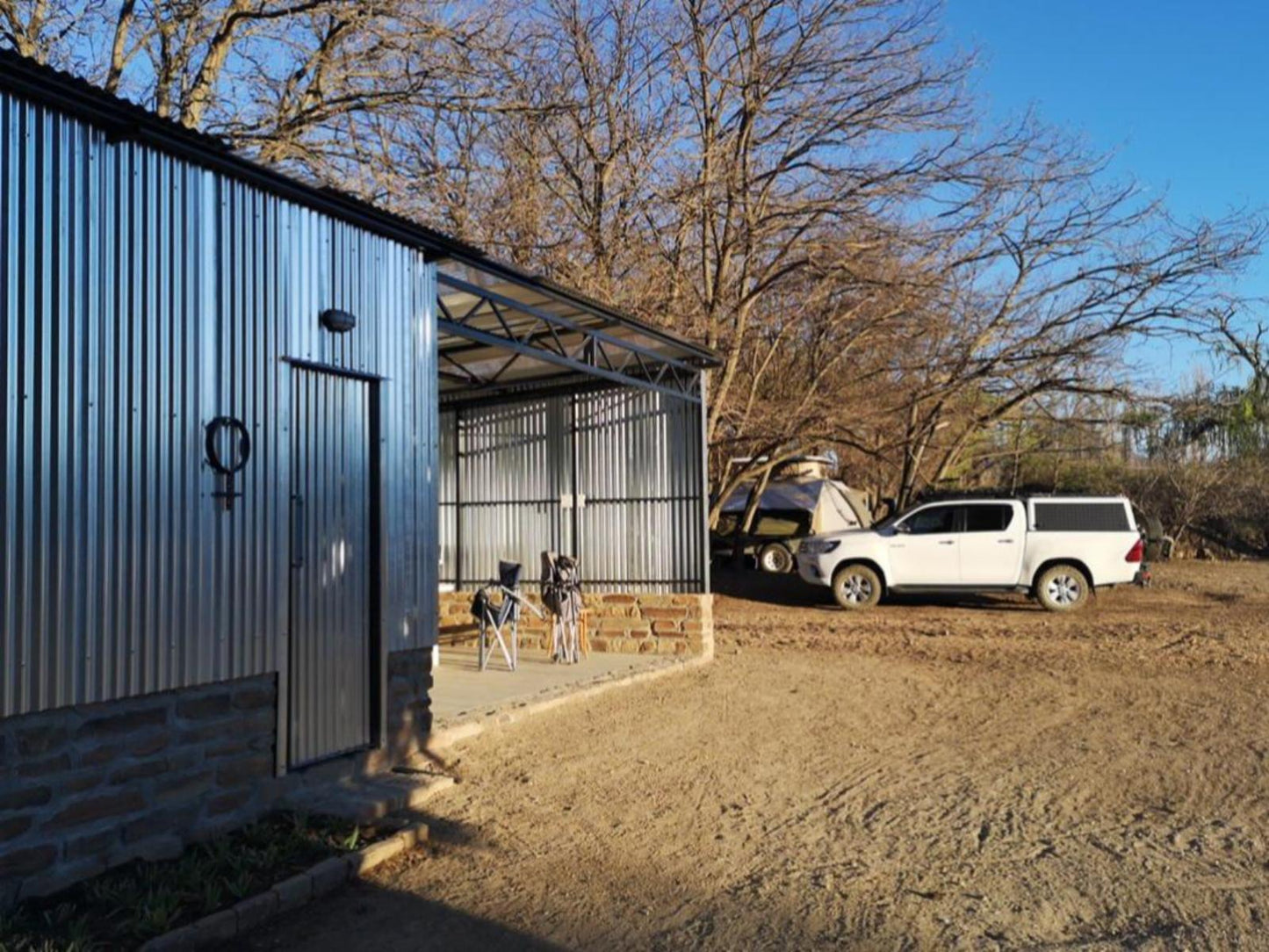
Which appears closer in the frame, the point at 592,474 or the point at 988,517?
A: the point at 592,474

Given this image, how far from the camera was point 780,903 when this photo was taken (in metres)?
4.54

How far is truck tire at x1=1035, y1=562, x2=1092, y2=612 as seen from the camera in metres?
16.2

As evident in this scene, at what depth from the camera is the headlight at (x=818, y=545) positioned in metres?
17.2

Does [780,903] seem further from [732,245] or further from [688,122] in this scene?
[688,122]

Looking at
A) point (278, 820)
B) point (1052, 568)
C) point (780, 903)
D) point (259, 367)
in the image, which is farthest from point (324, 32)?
point (1052, 568)

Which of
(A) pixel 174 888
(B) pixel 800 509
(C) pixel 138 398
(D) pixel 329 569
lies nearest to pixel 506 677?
(D) pixel 329 569

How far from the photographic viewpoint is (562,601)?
37.0 ft

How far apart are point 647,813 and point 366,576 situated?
2.30 metres

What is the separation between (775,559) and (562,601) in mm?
11979

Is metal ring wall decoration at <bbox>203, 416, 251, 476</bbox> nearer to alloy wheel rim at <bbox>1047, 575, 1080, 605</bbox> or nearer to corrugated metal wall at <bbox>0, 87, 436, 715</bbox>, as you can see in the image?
corrugated metal wall at <bbox>0, 87, 436, 715</bbox>

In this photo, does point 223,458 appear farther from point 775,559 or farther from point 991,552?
point 775,559

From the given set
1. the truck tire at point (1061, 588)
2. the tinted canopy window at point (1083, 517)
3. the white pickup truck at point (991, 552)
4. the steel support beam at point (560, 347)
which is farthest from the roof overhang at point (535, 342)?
the truck tire at point (1061, 588)

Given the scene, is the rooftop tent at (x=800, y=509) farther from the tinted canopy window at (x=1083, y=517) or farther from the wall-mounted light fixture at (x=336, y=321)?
the wall-mounted light fixture at (x=336, y=321)

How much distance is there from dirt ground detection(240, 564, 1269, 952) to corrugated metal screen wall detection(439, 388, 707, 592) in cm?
220
